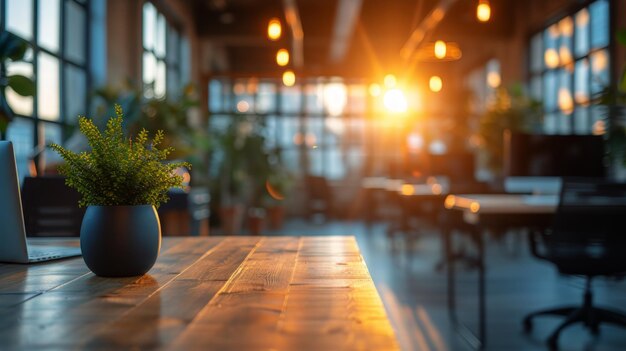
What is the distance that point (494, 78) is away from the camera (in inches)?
544

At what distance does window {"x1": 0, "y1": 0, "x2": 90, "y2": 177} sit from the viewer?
5145mm

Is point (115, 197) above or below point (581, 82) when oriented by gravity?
below

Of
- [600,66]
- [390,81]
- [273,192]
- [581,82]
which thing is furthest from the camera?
[273,192]

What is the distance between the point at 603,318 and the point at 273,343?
348 cm

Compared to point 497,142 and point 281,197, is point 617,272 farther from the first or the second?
point 281,197

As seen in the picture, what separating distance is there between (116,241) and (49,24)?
5.29m

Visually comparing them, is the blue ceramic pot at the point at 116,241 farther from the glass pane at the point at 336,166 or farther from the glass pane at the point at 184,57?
the glass pane at the point at 336,166

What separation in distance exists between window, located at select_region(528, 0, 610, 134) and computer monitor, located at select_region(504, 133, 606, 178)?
3.87 meters

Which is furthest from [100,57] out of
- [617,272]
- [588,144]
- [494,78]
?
[494,78]

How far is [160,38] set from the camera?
31.0 feet

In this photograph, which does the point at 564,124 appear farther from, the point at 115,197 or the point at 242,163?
the point at 115,197

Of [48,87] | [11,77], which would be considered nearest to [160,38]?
[48,87]

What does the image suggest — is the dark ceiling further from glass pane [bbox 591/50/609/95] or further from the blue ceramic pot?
the blue ceramic pot

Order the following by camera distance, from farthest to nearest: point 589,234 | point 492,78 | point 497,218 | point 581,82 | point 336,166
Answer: point 336,166
point 492,78
point 581,82
point 497,218
point 589,234
